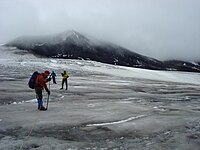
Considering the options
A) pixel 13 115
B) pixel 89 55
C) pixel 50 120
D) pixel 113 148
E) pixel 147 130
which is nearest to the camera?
pixel 113 148

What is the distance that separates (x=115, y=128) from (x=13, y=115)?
4.59 metres

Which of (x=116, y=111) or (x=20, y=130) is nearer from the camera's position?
(x=20, y=130)

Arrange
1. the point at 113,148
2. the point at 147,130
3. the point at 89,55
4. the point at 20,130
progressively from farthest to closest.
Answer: the point at 89,55
the point at 147,130
the point at 20,130
the point at 113,148

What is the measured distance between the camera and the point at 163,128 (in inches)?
386

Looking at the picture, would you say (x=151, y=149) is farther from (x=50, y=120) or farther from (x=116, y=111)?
(x=116, y=111)

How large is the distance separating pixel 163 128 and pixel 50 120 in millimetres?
4416

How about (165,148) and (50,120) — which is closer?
(165,148)

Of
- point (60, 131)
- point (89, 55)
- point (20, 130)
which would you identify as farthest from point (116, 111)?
point (89, 55)

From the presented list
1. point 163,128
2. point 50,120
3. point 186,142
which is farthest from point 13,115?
point 186,142

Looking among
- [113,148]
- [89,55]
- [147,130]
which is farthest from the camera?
[89,55]

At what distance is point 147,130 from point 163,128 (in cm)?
80

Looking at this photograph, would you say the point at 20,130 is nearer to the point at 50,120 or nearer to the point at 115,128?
the point at 50,120

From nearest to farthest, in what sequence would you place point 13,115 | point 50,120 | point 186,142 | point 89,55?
1. point 186,142
2. point 50,120
3. point 13,115
4. point 89,55

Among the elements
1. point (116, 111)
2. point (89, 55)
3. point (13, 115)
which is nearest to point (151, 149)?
point (116, 111)
